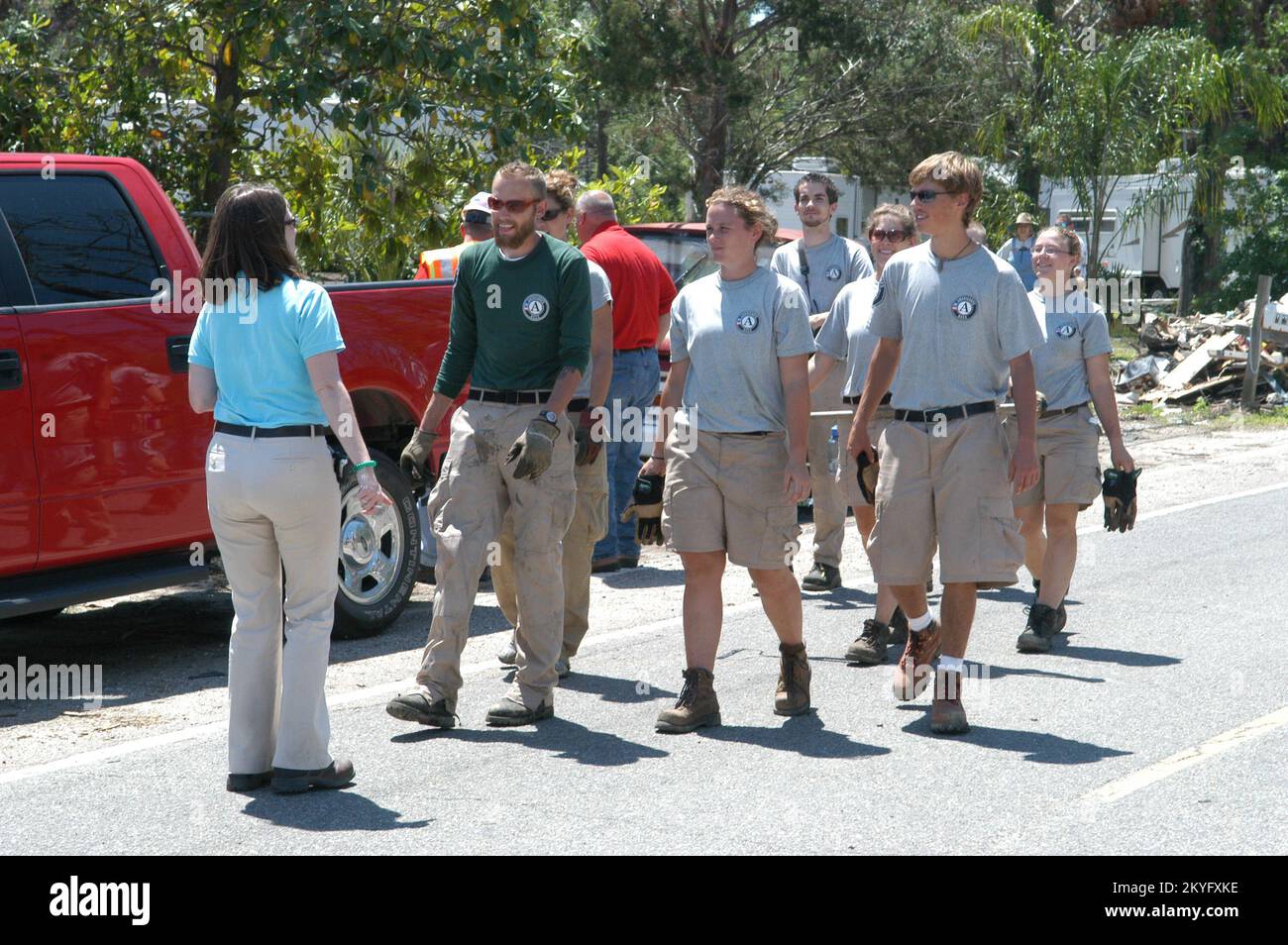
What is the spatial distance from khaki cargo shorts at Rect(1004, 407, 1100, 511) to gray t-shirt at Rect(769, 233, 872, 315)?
1550mm

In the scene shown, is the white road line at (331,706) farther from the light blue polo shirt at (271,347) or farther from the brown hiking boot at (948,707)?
the light blue polo shirt at (271,347)

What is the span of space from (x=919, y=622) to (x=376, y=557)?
290cm

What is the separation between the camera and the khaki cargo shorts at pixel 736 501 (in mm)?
5957

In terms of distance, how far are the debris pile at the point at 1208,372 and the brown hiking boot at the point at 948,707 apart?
13.9 meters

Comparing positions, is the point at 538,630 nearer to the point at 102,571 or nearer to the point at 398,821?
the point at 398,821

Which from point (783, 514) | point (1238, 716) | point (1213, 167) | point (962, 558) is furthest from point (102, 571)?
point (1213, 167)

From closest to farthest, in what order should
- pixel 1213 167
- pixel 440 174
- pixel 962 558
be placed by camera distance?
pixel 962 558 → pixel 440 174 → pixel 1213 167

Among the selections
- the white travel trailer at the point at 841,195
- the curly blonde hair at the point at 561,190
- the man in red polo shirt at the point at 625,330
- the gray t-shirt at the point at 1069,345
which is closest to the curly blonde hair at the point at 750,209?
the curly blonde hair at the point at 561,190

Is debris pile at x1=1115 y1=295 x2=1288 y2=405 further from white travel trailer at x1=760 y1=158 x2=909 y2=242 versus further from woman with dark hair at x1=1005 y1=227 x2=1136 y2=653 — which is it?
white travel trailer at x1=760 y1=158 x2=909 y2=242

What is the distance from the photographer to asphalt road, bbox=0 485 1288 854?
4.80 metres

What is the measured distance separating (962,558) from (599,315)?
1839 mm

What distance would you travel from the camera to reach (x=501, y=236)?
19.7ft

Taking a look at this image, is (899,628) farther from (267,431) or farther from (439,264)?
(439,264)

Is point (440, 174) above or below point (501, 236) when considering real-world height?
above
